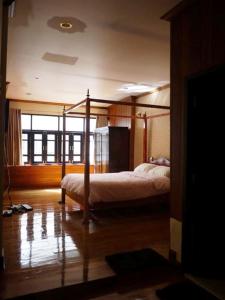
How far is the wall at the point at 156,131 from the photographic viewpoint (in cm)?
575

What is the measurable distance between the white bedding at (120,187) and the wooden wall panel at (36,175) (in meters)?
2.72

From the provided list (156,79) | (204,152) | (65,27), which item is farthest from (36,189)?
(204,152)

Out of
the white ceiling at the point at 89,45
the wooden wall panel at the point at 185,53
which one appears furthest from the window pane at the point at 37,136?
the wooden wall panel at the point at 185,53

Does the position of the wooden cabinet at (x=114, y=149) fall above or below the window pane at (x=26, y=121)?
below

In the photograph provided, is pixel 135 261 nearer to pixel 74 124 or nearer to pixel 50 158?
pixel 50 158

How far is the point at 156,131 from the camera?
20.0ft

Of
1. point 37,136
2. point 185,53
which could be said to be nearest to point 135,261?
point 185,53

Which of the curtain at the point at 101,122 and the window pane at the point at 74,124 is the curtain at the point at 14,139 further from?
the curtain at the point at 101,122

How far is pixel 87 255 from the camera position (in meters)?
2.89

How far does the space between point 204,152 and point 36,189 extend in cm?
562

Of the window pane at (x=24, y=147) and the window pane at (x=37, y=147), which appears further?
the window pane at (x=37, y=147)

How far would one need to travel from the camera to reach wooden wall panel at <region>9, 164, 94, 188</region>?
7.23 m

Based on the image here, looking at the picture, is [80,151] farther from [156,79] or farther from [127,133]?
[156,79]

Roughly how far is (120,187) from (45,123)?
4.49 metres
